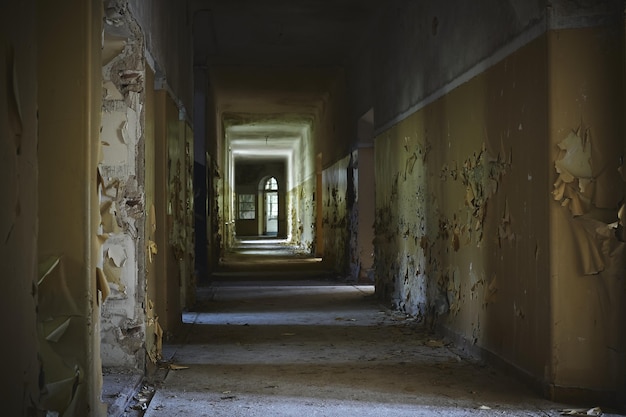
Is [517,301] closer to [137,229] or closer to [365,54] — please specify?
[137,229]

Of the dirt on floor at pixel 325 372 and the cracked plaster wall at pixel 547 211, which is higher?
the cracked plaster wall at pixel 547 211

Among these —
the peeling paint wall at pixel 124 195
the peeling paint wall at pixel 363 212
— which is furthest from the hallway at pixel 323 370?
the peeling paint wall at pixel 363 212

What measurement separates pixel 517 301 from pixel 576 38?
1.59 metres

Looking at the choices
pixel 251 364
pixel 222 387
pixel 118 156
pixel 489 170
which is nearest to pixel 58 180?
pixel 118 156

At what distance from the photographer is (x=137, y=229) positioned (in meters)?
4.50

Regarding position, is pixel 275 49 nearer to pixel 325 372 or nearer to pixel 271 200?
pixel 325 372

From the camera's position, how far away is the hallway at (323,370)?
394 cm

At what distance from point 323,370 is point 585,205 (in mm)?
1994

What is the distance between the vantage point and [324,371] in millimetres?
4848

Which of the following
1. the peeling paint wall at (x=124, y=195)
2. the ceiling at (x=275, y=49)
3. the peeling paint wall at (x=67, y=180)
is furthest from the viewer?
the ceiling at (x=275, y=49)

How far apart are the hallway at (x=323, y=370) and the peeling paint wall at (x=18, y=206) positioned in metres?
1.85

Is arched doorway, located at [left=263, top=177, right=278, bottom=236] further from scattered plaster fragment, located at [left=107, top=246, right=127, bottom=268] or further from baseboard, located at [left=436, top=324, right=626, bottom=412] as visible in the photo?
baseboard, located at [left=436, top=324, right=626, bottom=412]

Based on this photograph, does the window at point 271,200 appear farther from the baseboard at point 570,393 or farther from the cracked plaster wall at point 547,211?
the baseboard at point 570,393

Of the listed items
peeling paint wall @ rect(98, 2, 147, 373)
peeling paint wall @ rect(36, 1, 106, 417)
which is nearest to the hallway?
peeling paint wall @ rect(98, 2, 147, 373)
